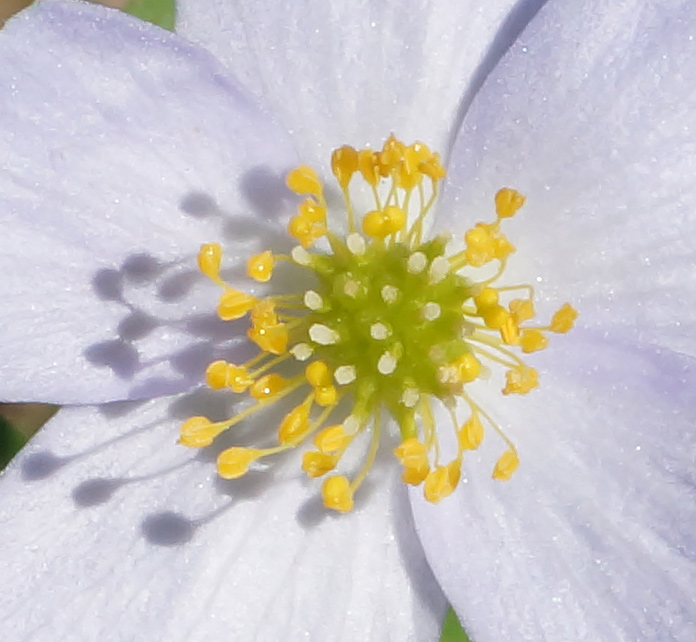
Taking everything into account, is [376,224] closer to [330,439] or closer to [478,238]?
[478,238]

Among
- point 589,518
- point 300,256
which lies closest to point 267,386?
point 300,256

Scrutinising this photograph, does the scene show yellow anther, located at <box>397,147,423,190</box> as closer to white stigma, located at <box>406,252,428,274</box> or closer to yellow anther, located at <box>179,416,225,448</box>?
white stigma, located at <box>406,252,428,274</box>

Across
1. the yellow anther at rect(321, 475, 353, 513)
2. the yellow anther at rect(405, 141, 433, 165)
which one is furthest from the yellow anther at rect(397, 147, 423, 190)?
the yellow anther at rect(321, 475, 353, 513)

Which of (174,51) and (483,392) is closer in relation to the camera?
(174,51)

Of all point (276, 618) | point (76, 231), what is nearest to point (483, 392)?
point (276, 618)

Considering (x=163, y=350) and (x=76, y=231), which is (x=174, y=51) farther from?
(x=163, y=350)

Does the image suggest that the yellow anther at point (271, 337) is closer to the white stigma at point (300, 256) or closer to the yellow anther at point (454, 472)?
the white stigma at point (300, 256)
